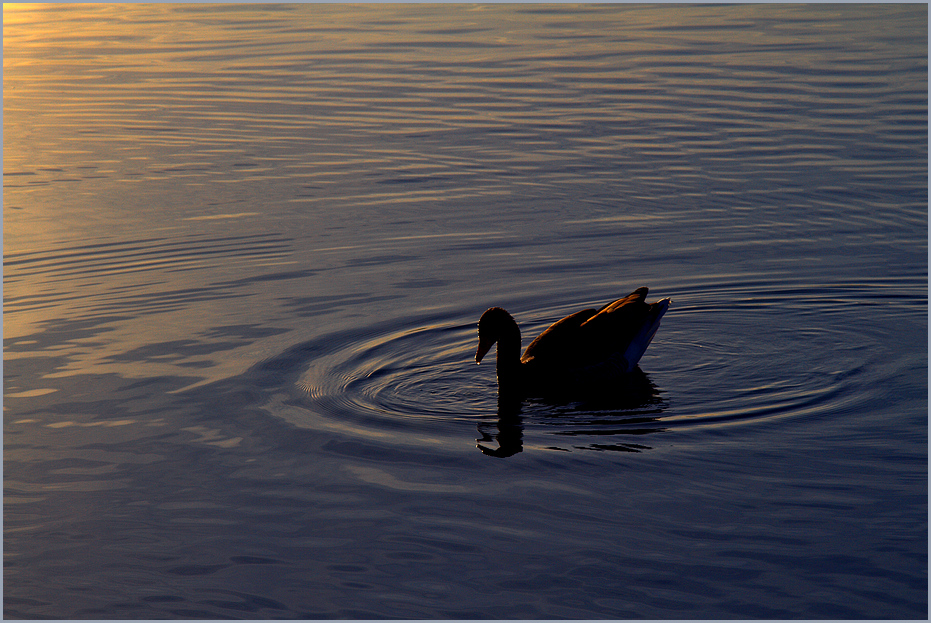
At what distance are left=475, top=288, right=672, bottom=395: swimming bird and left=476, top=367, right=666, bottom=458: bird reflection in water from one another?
0.51 feet

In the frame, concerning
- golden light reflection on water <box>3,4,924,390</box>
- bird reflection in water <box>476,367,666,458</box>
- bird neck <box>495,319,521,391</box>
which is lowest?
bird reflection in water <box>476,367,666,458</box>

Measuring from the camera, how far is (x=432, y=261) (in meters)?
14.4

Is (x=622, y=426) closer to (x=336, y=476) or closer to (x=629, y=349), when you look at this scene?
(x=629, y=349)

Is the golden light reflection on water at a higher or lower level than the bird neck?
higher

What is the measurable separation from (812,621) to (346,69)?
74.2 feet

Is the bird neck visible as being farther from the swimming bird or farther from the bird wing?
the bird wing

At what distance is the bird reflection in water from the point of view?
371 inches

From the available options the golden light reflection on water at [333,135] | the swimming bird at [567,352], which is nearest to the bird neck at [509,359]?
the swimming bird at [567,352]

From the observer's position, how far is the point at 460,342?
11.9m

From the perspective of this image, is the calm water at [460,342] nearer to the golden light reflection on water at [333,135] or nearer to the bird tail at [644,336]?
the golden light reflection on water at [333,135]

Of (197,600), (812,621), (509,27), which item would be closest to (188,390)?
(197,600)

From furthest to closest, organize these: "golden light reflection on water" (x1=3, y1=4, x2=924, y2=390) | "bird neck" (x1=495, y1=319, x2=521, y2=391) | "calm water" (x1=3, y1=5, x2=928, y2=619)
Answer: "golden light reflection on water" (x1=3, y1=4, x2=924, y2=390) < "bird neck" (x1=495, y1=319, x2=521, y2=391) < "calm water" (x1=3, y1=5, x2=928, y2=619)

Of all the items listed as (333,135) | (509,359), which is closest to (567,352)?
(509,359)

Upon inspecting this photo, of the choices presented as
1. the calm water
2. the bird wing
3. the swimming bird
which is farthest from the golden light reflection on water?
the bird wing
